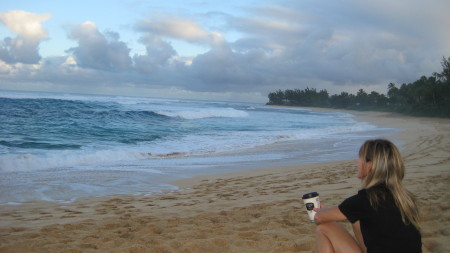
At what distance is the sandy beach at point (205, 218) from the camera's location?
3.97 meters

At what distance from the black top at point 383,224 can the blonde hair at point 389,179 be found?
0.03 metres

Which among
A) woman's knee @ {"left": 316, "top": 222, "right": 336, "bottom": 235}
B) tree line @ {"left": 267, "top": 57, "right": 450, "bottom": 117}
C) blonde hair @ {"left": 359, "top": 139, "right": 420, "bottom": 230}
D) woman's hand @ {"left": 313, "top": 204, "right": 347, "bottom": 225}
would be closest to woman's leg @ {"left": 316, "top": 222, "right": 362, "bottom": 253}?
woman's knee @ {"left": 316, "top": 222, "right": 336, "bottom": 235}

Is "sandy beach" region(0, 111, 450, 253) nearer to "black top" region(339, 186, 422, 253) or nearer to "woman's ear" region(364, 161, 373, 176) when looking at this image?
"black top" region(339, 186, 422, 253)

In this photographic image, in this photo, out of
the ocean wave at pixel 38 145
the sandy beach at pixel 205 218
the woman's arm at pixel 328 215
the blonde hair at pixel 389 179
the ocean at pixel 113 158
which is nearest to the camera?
the blonde hair at pixel 389 179

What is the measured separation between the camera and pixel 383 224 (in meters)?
2.31

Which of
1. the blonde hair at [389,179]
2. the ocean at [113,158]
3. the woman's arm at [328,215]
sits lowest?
the ocean at [113,158]

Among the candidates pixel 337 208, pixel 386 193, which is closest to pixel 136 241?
pixel 337 208

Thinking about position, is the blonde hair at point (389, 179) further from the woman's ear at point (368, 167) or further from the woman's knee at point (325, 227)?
the woman's knee at point (325, 227)

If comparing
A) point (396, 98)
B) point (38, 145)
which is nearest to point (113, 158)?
point (38, 145)

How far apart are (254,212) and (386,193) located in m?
3.27

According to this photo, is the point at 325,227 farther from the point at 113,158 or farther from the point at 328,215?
the point at 113,158

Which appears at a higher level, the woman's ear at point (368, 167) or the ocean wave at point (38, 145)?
the woman's ear at point (368, 167)

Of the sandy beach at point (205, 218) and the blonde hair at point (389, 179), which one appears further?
the sandy beach at point (205, 218)

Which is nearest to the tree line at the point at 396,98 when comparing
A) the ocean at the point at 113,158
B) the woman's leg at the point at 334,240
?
the ocean at the point at 113,158
